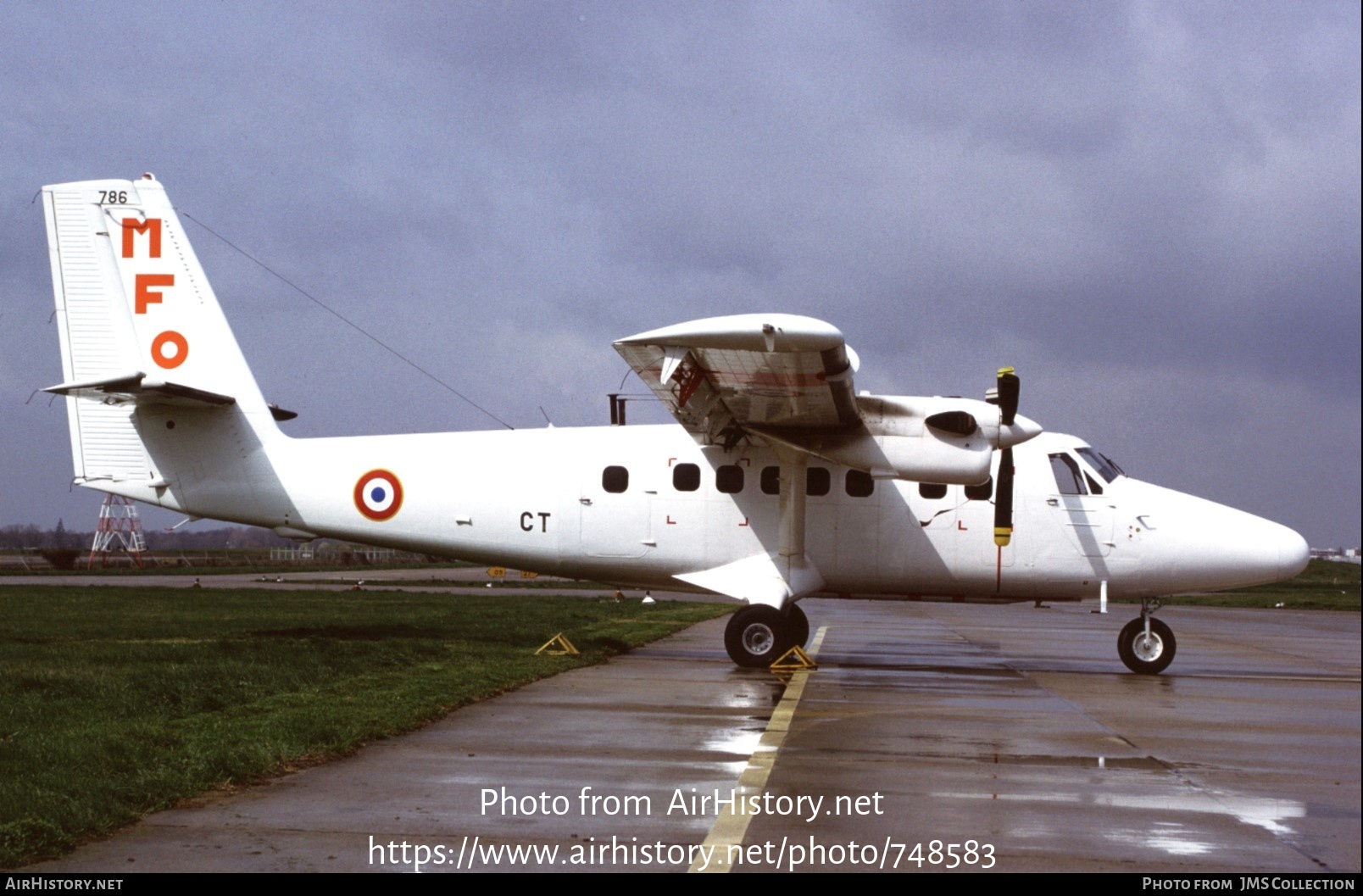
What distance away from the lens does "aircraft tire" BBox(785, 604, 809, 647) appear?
55.5 ft

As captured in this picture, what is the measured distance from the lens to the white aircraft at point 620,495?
17.1 m

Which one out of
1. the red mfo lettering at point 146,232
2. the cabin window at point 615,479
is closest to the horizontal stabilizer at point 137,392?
the red mfo lettering at point 146,232

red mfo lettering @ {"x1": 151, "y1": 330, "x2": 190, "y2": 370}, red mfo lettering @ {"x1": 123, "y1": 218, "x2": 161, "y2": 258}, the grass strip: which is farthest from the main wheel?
red mfo lettering @ {"x1": 123, "y1": 218, "x2": 161, "y2": 258}

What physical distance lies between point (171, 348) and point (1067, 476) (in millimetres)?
12771

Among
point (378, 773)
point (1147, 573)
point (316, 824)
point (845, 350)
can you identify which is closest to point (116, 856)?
point (316, 824)

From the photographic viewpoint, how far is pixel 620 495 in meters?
17.6

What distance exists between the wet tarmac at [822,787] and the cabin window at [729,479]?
3150mm

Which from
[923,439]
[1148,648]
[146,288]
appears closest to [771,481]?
[923,439]

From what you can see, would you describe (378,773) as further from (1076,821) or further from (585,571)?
(585,571)

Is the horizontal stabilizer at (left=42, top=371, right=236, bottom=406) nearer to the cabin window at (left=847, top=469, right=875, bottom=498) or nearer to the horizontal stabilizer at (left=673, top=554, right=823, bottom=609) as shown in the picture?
the horizontal stabilizer at (left=673, top=554, right=823, bottom=609)

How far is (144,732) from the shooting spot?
1011 centimetres

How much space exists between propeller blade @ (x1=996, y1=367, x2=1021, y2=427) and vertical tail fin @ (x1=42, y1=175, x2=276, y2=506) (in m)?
10.1

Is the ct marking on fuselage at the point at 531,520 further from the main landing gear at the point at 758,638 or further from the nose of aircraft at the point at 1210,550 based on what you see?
the nose of aircraft at the point at 1210,550

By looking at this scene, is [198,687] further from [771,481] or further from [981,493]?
[981,493]
